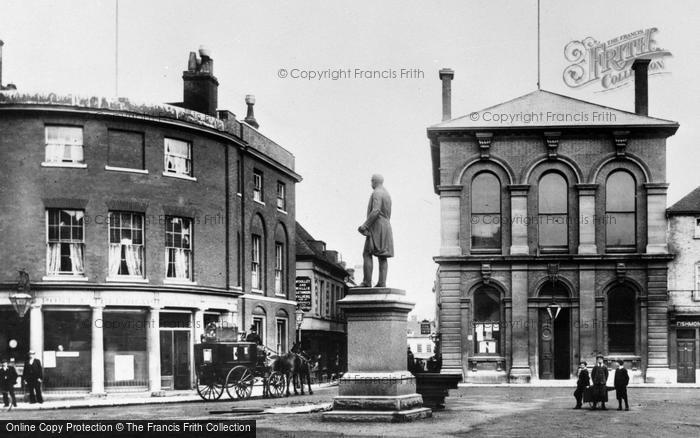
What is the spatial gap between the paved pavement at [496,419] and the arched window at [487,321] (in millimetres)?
11460

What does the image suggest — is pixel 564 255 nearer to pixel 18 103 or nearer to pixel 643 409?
pixel 643 409

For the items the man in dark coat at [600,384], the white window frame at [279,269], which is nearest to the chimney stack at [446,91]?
the white window frame at [279,269]

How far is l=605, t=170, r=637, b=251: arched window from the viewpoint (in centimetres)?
3914

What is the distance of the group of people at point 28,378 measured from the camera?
26.3 m

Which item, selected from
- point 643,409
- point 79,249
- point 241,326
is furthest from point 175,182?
point 643,409

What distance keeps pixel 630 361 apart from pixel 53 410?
2364cm

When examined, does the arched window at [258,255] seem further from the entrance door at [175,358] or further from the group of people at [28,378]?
the group of people at [28,378]

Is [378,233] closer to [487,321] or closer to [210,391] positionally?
[210,391]

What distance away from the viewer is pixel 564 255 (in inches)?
1523

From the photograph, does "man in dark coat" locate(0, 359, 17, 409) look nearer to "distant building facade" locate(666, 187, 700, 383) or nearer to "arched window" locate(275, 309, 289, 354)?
"arched window" locate(275, 309, 289, 354)

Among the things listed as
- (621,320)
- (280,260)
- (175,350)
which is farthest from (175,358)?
(621,320)

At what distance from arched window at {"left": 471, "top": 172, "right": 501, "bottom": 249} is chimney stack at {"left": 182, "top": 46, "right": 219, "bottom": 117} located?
11461 mm

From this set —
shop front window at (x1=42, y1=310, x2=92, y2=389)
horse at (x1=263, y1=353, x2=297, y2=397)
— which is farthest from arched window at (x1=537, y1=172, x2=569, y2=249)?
shop front window at (x1=42, y1=310, x2=92, y2=389)

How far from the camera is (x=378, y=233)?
18484 mm
